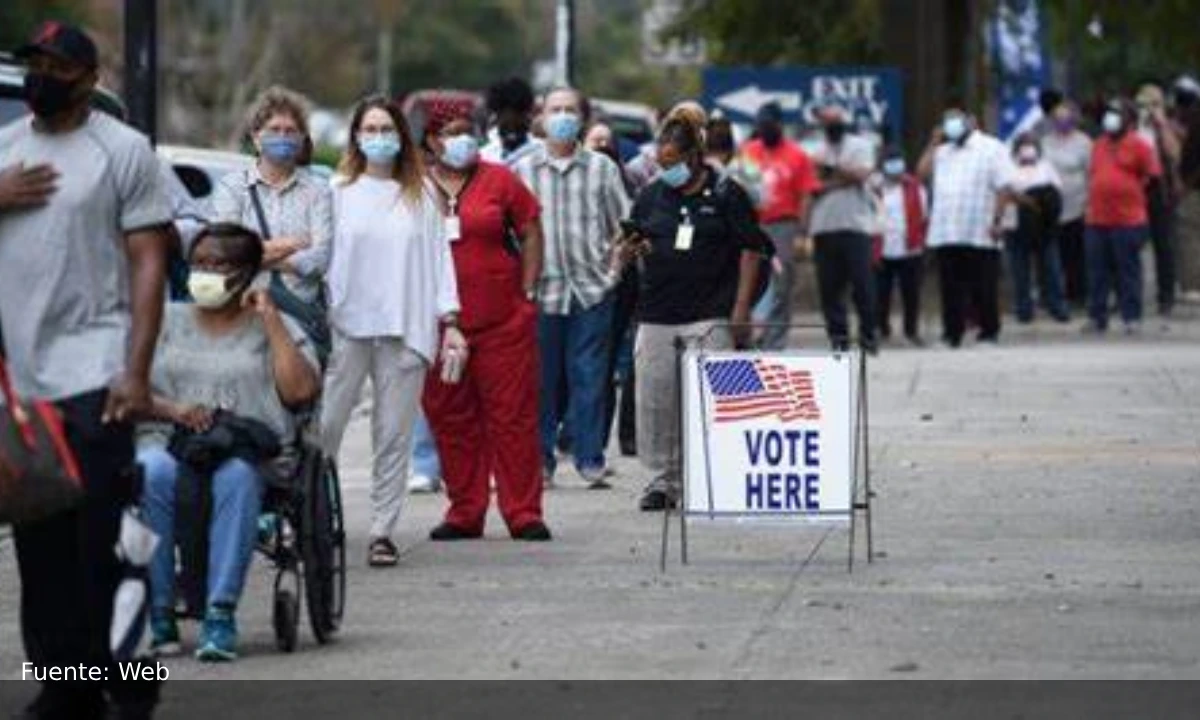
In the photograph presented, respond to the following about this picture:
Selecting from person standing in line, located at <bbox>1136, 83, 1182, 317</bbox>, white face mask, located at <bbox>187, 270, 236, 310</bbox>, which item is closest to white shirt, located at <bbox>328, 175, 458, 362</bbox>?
white face mask, located at <bbox>187, 270, 236, 310</bbox>

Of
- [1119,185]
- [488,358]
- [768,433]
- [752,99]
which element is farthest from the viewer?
[752,99]

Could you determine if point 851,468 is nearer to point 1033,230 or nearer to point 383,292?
point 383,292

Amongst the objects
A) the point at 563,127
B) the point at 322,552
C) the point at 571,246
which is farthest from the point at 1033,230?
the point at 322,552

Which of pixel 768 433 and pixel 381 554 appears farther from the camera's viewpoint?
pixel 381 554

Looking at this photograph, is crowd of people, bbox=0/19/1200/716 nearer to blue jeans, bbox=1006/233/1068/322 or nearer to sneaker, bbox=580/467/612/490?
sneaker, bbox=580/467/612/490

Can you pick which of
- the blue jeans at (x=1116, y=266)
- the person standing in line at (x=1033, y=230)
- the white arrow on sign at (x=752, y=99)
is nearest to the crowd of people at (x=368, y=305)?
the blue jeans at (x=1116, y=266)

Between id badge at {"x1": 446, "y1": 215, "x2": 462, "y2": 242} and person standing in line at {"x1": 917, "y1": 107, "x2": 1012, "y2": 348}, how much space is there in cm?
1356

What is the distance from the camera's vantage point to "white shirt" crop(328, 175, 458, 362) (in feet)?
48.5

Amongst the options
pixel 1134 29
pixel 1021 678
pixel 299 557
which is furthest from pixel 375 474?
pixel 1134 29

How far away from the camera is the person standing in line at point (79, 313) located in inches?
393

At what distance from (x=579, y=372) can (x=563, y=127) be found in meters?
1.23

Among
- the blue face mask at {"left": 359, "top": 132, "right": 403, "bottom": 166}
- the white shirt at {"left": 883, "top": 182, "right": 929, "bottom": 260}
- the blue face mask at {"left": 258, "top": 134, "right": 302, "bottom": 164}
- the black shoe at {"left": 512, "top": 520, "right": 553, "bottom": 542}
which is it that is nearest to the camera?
the blue face mask at {"left": 258, "top": 134, "right": 302, "bottom": 164}

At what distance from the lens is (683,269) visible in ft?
55.9

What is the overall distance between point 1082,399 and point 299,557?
40.0ft
